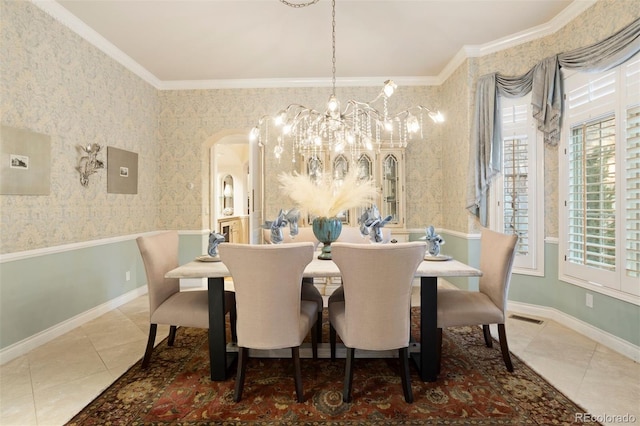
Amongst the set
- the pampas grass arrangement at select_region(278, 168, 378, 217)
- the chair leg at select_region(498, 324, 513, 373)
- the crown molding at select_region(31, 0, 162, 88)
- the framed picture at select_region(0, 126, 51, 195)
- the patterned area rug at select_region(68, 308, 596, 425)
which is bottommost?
the patterned area rug at select_region(68, 308, 596, 425)

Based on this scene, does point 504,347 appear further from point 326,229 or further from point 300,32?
point 300,32

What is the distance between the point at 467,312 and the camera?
218 centimetres

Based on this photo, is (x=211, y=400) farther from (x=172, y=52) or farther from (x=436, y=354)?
(x=172, y=52)

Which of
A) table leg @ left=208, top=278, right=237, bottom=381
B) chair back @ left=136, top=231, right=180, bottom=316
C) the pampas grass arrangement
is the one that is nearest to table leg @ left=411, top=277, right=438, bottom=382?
the pampas grass arrangement

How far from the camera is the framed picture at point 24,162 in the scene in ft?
8.08

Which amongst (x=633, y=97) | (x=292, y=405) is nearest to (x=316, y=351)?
(x=292, y=405)

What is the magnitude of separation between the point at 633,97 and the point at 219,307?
3.23m

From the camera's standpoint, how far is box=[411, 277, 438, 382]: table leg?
2.09 m

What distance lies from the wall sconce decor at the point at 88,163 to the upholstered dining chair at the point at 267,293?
92.3 inches

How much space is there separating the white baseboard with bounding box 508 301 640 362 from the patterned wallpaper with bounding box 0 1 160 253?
444 cm

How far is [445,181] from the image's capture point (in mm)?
4484

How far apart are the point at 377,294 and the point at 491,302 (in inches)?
39.5

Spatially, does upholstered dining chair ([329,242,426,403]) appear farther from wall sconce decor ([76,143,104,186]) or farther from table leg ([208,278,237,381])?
wall sconce decor ([76,143,104,186])

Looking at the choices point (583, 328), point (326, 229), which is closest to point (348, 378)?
point (326, 229)
